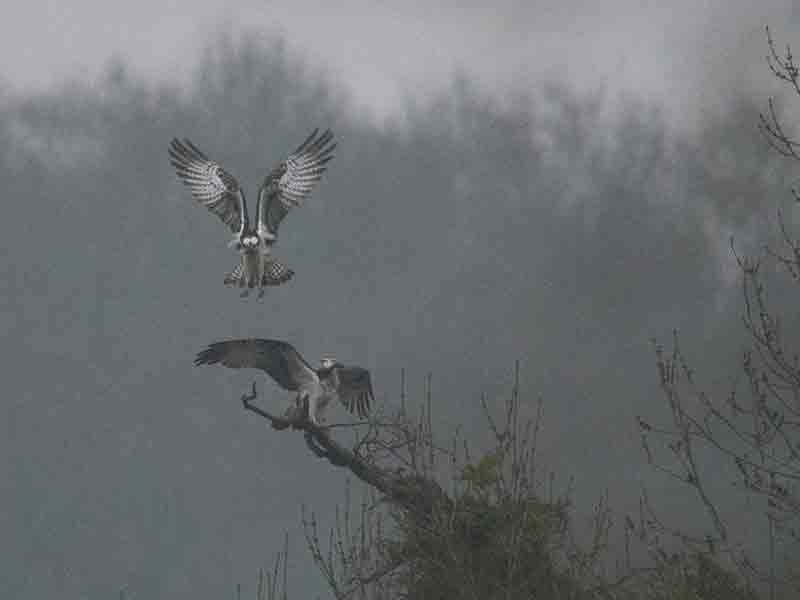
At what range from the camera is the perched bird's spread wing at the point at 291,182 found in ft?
46.7

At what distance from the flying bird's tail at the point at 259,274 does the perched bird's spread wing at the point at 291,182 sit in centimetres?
58

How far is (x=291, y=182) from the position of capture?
14.5 metres

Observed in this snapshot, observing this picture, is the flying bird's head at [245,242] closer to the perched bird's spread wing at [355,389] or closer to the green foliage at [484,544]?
the perched bird's spread wing at [355,389]

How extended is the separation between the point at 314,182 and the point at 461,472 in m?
4.43

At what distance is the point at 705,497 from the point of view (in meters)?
8.74

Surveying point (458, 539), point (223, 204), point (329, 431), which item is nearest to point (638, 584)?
point (458, 539)

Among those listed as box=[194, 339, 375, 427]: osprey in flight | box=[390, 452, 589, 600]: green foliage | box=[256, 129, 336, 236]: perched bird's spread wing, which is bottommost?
box=[390, 452, 589, 600]: green foliage

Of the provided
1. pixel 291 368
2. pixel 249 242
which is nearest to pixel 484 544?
pixel 291 368

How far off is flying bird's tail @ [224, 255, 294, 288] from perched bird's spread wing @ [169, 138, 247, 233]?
30.2 inches

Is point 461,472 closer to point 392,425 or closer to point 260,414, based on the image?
point 392,425

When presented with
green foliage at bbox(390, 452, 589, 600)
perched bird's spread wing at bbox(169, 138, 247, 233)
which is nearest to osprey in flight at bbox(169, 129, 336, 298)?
perched bird's spread wing at bbox(169, 138, 247, 233)

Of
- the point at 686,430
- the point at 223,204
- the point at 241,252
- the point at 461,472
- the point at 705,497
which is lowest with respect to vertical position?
the point at 705,497

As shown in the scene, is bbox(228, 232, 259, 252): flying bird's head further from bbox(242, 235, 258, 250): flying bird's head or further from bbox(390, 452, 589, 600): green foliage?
bbox(390, 452, 589, 600): green foliage

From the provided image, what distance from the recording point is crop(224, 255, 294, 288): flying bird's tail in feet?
43.4
